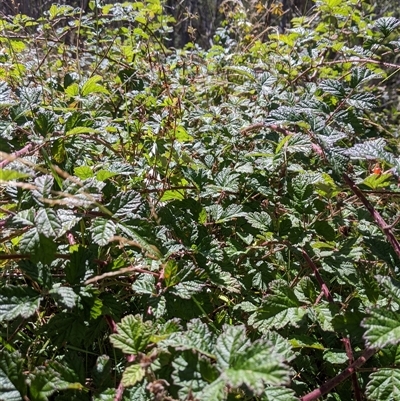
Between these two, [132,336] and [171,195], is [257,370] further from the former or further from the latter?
[171,195]

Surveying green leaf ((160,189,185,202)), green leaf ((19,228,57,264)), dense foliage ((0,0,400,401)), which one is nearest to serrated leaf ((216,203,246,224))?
dense foliage ((0,0,400,401))

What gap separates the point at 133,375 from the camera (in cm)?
80

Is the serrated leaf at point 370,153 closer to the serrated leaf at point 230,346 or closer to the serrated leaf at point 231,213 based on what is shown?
the serrated leaf at point 231,213

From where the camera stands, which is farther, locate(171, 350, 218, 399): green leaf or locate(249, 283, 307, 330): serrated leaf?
locate(249, 283, 307, 330): serrated leaf

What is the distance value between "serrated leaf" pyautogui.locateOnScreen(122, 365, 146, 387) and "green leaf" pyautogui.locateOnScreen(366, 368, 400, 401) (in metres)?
0.44

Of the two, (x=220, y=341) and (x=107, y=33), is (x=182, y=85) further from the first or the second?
(x=220, y=341)

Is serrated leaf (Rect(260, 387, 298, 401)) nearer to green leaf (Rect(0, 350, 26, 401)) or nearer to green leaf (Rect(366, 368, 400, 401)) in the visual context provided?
green leaf (Rect(366, 368, 400, 401))

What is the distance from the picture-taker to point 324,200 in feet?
4.59

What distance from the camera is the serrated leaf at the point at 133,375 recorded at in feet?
2.60

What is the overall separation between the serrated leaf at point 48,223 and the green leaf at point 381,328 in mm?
589

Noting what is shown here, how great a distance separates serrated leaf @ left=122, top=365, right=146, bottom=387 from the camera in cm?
79

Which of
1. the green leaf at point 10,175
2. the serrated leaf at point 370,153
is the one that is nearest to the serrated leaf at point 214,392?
the green leaf at point 10,175

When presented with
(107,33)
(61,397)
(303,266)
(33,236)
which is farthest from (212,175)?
(107,33)

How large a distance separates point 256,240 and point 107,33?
1827 millimetres
